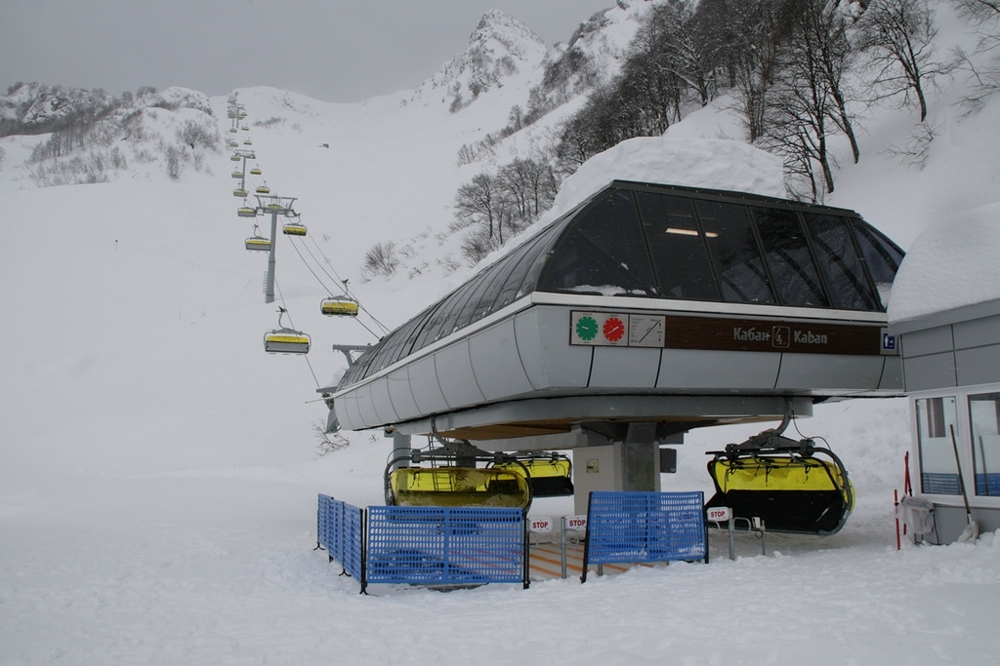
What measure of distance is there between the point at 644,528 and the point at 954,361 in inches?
186

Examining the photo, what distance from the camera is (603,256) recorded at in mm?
10742

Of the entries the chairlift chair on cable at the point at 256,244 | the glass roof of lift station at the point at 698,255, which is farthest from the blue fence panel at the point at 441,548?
the chairlift chair on cable at the point at 256,244

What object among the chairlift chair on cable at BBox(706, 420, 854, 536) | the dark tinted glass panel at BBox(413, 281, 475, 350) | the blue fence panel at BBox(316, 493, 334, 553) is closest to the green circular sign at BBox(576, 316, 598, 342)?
the dark tinted glass panel at BBox(413, 281, 475, 350)

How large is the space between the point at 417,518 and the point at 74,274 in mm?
63588

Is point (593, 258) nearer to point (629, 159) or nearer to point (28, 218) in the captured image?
point (629, 159)

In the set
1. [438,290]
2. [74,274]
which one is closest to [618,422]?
[438,290]

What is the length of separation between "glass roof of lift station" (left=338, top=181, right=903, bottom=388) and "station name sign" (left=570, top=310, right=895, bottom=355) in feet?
1.09

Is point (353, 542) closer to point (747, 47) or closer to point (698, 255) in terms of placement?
point (698, 255)

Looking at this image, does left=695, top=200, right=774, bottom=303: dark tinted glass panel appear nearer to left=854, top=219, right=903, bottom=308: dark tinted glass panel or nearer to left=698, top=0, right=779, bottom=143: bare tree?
left=854, top=219, right=903, bottom=308: dark tinted glass panel

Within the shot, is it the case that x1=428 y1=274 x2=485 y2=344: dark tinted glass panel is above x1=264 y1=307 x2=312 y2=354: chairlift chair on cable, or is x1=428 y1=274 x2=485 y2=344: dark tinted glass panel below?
below

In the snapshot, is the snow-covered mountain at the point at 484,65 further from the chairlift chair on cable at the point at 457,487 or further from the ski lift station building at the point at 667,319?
the ski lift station building at the point at 667,319

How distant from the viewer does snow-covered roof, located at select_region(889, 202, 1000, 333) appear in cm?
946

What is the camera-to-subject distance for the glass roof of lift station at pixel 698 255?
1061cm

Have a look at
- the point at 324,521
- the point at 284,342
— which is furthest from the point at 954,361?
the point at 284,342
